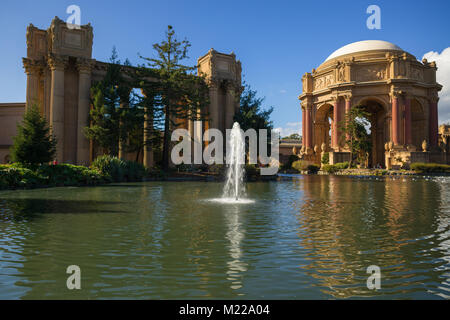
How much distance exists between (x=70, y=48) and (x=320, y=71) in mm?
46720

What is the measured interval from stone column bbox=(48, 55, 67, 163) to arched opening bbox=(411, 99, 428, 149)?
5485cm

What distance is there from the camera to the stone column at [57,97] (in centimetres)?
2971

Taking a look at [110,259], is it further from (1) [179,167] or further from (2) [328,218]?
(1) [179,167]

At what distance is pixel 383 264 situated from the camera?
4637mm

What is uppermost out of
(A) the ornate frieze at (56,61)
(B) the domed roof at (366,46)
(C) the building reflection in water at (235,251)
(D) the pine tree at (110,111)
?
(B) the domed roof at (366,46)

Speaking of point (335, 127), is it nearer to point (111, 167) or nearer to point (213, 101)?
point (213, 101)

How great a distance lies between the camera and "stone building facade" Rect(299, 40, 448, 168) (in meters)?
54.4

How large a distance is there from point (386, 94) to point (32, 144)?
54.1 metres

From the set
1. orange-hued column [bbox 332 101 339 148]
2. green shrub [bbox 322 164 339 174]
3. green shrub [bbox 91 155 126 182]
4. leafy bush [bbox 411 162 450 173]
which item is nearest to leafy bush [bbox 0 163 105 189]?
green shrub [bbox 91 155 126 182]

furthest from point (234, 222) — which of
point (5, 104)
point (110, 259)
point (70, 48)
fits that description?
point (5, 104)

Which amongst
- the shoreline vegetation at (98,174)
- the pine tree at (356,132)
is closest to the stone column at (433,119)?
the pine tree at (356,132)

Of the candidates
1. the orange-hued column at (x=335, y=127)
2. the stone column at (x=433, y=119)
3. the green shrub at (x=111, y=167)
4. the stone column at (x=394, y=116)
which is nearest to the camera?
the green shrub at (x=111, y=167)

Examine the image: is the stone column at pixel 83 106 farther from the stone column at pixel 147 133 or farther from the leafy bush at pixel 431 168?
the leafy bush at pixel 431 168

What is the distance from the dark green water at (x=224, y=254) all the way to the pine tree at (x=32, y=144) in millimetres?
11754
